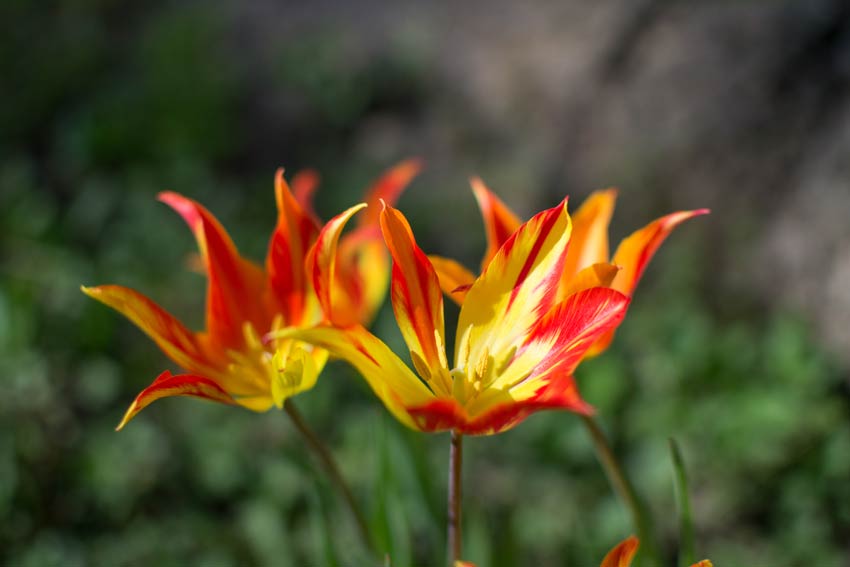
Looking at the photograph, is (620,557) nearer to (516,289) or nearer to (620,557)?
(620,557)

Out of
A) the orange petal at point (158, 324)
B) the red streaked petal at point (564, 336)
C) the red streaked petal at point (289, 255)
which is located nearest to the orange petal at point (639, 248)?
the red streaked petal at point (564, 336)

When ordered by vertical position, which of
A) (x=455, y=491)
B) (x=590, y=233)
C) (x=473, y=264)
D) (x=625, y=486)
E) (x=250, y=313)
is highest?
(x=590, y=233)

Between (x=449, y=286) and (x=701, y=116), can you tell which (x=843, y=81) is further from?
(x=449, y=286)

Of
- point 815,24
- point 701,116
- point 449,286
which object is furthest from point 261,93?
point 449,286

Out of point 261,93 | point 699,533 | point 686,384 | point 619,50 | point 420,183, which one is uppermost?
point 619,50

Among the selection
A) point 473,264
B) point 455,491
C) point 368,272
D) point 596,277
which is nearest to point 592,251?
point 596,277

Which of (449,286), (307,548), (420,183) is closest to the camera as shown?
(449,286)
